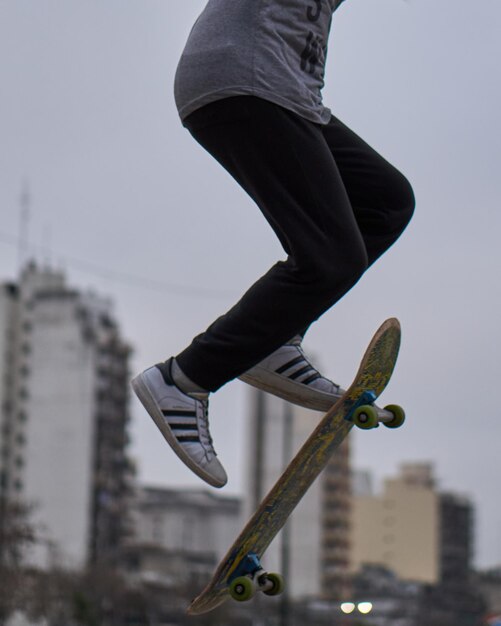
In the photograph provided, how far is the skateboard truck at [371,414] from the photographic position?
5066 mm

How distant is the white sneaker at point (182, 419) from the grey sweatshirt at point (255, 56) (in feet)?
3.34

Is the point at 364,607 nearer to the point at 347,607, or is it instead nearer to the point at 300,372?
the point at 347,607

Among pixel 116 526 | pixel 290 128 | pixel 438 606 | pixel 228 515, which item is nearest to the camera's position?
pixel 290 128

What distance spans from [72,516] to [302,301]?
338 ft

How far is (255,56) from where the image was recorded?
461 cm

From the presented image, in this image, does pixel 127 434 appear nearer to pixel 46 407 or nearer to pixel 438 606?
pixel 46 407

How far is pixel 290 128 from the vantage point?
4.64m

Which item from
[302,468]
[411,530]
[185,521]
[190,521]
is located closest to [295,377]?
[302,468]

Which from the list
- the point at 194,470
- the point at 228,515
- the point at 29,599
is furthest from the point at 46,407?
the point at 194,470

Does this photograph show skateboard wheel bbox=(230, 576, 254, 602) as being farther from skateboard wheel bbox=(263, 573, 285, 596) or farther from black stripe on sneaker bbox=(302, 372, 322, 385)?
black stripe on sneaker bbox=(302, 372, 322, 385)

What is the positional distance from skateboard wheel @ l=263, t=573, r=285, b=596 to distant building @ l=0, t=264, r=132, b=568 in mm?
99305

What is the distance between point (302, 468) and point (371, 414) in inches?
14.7

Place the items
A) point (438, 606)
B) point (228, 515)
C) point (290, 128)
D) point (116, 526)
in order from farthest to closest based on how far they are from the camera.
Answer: point (228, 515), point (438, 606), point (116, 526), point (290, 128)

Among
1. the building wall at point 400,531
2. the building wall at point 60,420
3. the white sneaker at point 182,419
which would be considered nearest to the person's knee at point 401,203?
the white sneaker at point 182,419
